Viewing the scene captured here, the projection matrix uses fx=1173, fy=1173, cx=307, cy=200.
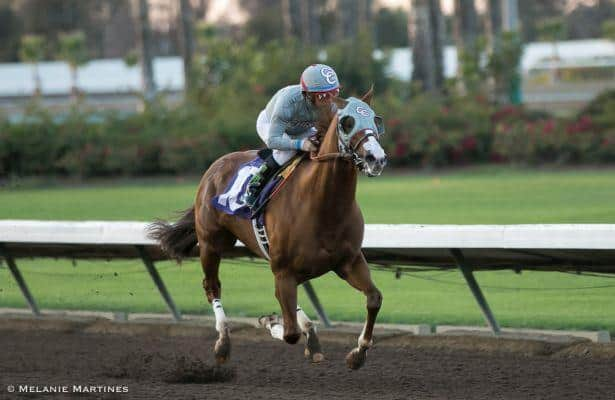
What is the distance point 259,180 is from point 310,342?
0.99m

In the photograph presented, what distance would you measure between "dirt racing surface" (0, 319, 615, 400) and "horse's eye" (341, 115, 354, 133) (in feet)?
4.48

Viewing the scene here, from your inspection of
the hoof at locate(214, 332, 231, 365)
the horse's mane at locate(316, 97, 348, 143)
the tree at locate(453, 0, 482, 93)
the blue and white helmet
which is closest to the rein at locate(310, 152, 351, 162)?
the horse's mane at locate(316, 97, 348, 143)

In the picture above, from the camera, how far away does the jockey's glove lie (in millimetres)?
6469

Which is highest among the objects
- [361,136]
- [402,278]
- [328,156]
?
[361,136]

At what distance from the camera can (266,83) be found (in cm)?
2775

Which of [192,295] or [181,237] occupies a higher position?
[181,237]

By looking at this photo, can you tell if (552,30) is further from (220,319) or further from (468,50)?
(220,319)

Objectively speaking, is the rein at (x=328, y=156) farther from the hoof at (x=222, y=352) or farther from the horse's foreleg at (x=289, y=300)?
the hoof at (x=222, y=352)

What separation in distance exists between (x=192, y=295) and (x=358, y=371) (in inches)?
157

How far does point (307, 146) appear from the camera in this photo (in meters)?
6.50

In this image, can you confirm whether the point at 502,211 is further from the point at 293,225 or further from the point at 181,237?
the point at 293,225

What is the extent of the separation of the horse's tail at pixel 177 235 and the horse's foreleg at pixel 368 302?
6.61 feet

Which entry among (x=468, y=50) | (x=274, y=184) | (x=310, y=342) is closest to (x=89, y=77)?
(x=468, y=50)

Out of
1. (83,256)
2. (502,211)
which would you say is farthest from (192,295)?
(502,211)
